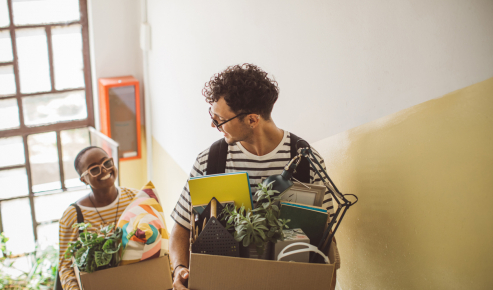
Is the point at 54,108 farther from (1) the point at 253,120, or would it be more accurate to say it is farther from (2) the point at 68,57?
(1) the point at 253,120

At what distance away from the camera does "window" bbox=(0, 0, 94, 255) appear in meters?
3.85

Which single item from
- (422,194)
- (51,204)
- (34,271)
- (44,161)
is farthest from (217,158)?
(51,204)

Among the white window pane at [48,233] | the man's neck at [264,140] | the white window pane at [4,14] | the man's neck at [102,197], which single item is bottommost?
the white window pane at [48,233]

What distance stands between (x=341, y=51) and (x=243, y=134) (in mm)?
523

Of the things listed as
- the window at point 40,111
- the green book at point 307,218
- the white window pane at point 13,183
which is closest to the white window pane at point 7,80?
the window at point 40,111

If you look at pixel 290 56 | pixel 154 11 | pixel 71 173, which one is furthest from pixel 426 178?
pixel 71 173

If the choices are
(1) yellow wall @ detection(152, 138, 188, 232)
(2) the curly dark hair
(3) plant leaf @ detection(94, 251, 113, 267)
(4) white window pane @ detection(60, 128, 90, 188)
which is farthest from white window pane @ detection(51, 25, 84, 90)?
(2) the curly dark hair

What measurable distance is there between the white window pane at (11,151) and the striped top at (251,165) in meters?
3.34

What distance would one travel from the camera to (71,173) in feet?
14.3

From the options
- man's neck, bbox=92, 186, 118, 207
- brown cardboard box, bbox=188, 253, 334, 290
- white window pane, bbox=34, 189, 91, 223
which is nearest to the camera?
brown cardboard box, bbox=188, 253, 334, 290

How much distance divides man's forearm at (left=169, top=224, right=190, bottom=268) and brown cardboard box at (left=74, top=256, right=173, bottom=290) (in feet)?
0.69

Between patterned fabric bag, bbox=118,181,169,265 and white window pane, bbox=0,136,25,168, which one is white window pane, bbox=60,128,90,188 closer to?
white window pane, bbox=0,136,25,168

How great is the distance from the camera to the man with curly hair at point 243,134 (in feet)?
4.31

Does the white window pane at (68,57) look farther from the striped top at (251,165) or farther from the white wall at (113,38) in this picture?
the striped top at (251,165)
